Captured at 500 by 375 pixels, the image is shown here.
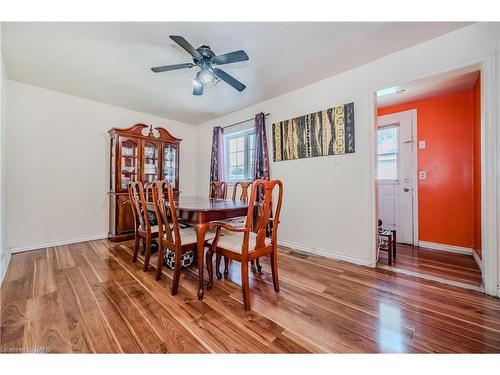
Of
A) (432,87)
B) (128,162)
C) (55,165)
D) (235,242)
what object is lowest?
(235,242)

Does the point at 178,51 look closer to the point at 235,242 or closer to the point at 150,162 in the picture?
the point at 235,242

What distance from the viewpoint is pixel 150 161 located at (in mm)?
3768

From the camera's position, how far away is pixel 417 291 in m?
1.77

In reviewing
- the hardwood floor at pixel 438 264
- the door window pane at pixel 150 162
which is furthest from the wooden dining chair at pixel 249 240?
the door window pane at pixel 150 162

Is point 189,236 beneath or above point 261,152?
beneath

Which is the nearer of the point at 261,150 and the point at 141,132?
the point at 261,150

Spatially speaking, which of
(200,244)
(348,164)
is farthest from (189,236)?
(348,164)

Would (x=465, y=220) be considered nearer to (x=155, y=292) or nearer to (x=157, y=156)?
(x=155, y=292)

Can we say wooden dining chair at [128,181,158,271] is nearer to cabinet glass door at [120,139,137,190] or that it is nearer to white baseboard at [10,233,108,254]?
cabinet glass door at [120,139,137,190]

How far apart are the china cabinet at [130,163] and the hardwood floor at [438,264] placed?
3.67 meters

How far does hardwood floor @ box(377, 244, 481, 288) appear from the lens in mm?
2039

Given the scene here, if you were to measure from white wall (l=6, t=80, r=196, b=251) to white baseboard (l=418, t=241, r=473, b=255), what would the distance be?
201 inches

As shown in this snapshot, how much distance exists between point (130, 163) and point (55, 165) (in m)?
0.97
